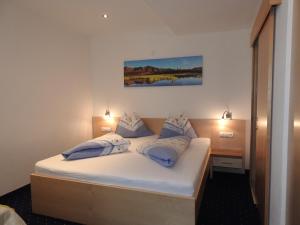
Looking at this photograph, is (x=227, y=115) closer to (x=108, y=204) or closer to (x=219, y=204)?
(x=219, y=204)

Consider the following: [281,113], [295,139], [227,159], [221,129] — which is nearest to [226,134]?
[221,129]

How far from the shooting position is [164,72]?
3812 millimetres

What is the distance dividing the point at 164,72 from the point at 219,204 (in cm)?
225

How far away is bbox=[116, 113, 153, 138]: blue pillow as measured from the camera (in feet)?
12.1

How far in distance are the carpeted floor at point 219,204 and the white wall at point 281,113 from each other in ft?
2.16

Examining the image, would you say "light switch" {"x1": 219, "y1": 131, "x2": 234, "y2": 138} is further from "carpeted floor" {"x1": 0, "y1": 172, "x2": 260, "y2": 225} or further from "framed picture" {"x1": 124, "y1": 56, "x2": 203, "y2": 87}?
"framed picture" {"x1": 124, "y1": 56, "x2": 203, "y2": 87}

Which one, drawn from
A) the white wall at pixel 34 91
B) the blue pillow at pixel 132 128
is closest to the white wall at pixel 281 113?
the blue pillow at pixel 132 128

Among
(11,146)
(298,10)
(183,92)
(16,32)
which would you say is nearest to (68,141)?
(11,146)

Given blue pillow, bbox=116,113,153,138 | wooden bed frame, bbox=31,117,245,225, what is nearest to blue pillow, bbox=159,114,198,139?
blue pillow, bbox=116,113,153,138

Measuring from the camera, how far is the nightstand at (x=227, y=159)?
3.17 meters

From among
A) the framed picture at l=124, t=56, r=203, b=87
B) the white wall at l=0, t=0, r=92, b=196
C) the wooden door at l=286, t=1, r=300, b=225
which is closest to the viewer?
the wooden door at l=286, t=1, r=300, b=225

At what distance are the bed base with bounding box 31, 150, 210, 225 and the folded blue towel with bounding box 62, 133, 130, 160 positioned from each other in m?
0.35

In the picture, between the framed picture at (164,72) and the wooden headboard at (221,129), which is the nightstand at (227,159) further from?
the framed picture at (164,72)

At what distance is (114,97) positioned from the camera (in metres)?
4.20
